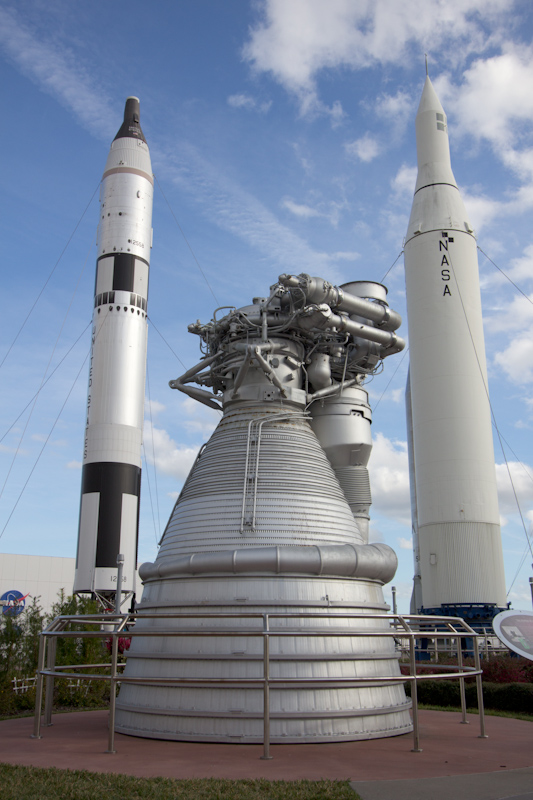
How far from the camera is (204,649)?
9648mm

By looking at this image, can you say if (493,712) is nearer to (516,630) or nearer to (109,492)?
(516,630)

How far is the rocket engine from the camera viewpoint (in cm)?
930

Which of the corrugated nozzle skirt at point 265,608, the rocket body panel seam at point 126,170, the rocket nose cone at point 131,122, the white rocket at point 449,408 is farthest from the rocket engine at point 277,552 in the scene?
the rocket nose cone at point 131,122

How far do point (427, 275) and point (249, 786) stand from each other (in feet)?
78.4

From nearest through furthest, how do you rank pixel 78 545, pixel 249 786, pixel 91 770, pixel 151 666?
pixel 249 786, pixel 91 770, pixel 151 666, pixel 78 545

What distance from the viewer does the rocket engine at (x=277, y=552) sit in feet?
30.5

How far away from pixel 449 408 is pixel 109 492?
13.3 m

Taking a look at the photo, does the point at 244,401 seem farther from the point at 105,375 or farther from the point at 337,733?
the point at 105,375

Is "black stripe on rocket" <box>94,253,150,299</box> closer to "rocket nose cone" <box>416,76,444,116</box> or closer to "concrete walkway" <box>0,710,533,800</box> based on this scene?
"rocket nose cone" <box>416,76,444,116</box>

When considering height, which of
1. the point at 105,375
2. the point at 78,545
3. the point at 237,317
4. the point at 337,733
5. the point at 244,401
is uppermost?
the point at 105,375

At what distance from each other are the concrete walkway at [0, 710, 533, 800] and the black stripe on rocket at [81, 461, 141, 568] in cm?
1276

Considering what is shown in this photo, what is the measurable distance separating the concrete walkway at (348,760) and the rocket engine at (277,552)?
444 mm

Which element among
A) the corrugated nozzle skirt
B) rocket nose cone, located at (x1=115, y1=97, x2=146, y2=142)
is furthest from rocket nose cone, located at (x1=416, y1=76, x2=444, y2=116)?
the corrugated nozzle skirt

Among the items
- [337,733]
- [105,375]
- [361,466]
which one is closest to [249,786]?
[337,733]
